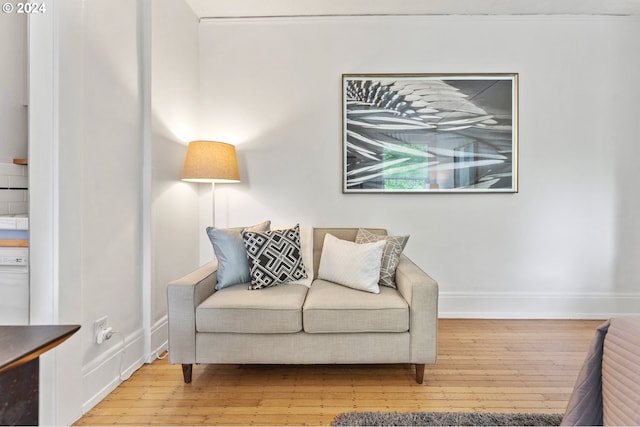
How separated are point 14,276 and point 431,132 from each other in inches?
116

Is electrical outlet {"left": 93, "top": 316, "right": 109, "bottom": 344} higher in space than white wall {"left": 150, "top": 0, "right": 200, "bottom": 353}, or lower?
lower

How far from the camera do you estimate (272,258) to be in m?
2.31

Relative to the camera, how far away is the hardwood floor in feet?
5.81

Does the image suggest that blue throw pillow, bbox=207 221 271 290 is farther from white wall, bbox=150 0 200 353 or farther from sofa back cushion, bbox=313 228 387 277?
sofa back cushion, bbox=313 228 387 277

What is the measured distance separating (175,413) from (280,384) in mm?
563

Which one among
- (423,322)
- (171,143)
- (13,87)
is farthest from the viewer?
(171,143)

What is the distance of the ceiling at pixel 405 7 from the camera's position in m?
2.92

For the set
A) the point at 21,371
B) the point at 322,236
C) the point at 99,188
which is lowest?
the point at 21,371

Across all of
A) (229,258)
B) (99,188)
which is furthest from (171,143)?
(229,258)

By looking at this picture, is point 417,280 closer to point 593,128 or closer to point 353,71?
point 353,71

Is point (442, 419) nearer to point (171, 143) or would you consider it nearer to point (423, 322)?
point (423, 322)

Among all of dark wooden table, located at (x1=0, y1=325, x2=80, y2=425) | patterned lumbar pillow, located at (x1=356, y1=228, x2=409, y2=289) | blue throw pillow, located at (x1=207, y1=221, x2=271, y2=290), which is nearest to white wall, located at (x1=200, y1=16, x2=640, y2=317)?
patterned lumbar pillow, located at (x1=356, y1=228, x2=409, y2=289)

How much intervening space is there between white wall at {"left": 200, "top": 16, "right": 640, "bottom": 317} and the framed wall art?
0.10 meters

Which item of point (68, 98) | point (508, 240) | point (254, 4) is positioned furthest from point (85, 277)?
point (508, 240)
